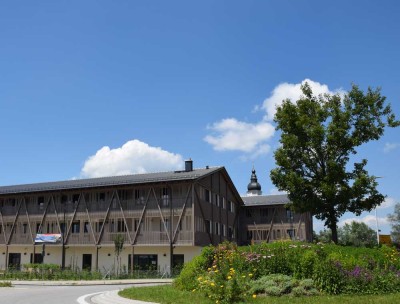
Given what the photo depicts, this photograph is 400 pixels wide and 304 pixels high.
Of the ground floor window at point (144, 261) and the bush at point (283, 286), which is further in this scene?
the ground floor window at point (144, 261)

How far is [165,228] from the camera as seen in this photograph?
136 ft

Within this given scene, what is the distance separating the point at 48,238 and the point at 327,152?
3081cm

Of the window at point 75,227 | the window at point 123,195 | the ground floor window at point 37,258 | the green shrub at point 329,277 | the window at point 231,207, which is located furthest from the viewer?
the window at point 231,207

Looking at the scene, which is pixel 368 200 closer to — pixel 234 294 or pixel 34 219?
pixel 234 294

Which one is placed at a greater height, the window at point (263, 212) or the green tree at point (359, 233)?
the window at point (263, 212)

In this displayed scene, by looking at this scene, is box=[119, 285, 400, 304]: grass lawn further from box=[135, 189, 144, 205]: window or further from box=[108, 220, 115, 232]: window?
box=[108, 220, 115, 232]: window

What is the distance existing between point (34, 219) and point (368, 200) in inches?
1360

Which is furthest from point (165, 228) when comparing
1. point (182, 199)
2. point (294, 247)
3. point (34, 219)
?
point (294, 247)

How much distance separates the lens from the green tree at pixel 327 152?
27922mm

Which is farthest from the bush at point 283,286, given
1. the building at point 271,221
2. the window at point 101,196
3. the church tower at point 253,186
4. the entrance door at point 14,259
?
the church tower at point 253,186

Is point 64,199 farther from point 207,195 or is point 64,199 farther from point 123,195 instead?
point 207,195

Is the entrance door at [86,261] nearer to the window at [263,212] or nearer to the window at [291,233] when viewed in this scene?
the window at [263,212]

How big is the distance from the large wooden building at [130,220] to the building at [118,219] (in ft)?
0.30

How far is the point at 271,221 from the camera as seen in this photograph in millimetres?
53406
